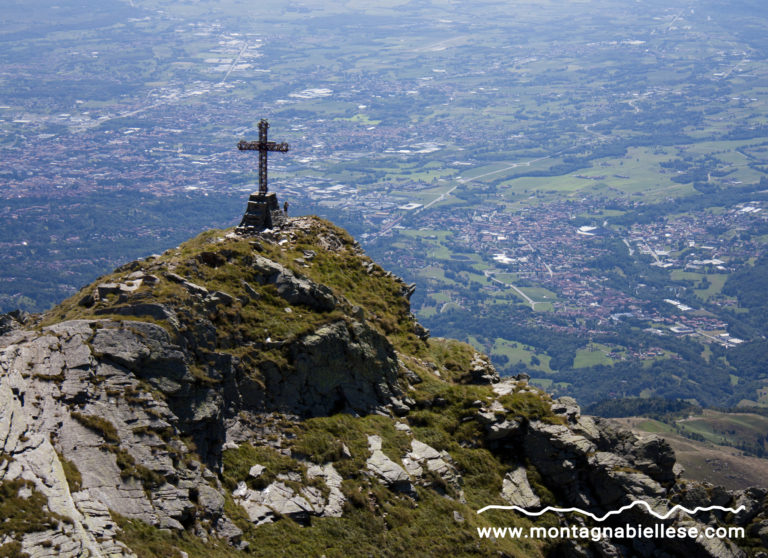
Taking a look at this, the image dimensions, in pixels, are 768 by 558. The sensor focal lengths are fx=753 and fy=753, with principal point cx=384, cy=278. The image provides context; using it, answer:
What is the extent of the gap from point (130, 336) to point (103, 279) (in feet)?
24.9

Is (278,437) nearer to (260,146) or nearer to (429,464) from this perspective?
(429,464)

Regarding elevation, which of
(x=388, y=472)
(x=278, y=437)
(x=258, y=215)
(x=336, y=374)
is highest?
(x=258, y=215)

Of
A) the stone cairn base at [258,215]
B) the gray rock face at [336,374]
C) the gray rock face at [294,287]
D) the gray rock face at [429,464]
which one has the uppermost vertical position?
the stone cairn base at [258,215]

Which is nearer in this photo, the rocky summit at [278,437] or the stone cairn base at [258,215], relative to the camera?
the rocky summit at [278,437]

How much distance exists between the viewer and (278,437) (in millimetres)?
30531

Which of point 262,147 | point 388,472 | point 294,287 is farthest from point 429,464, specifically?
point 262,147

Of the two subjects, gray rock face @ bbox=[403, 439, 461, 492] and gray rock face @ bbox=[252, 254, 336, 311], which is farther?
gray rock face @ bbox=[252, 254, 336, 311]

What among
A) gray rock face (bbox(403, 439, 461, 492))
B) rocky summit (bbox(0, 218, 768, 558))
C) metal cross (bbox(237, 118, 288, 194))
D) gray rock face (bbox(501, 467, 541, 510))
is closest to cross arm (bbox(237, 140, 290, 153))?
metal cross (bbox(237, 118, 288, 194))

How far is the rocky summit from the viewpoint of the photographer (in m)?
22.7

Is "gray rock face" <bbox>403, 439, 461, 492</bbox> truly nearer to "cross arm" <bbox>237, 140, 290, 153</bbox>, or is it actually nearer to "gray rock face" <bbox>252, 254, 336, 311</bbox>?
"gray rock face" <bbox>252, 254, 336, 311</bbox>

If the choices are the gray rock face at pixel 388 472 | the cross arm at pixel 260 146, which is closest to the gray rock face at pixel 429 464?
the gray rock face at pixel 388 472

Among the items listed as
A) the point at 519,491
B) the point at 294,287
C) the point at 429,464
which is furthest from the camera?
the point at 294,287

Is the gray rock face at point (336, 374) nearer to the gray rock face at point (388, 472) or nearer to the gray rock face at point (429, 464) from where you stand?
the gray rock face at point (429, 464)

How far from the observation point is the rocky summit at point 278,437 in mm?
22734
